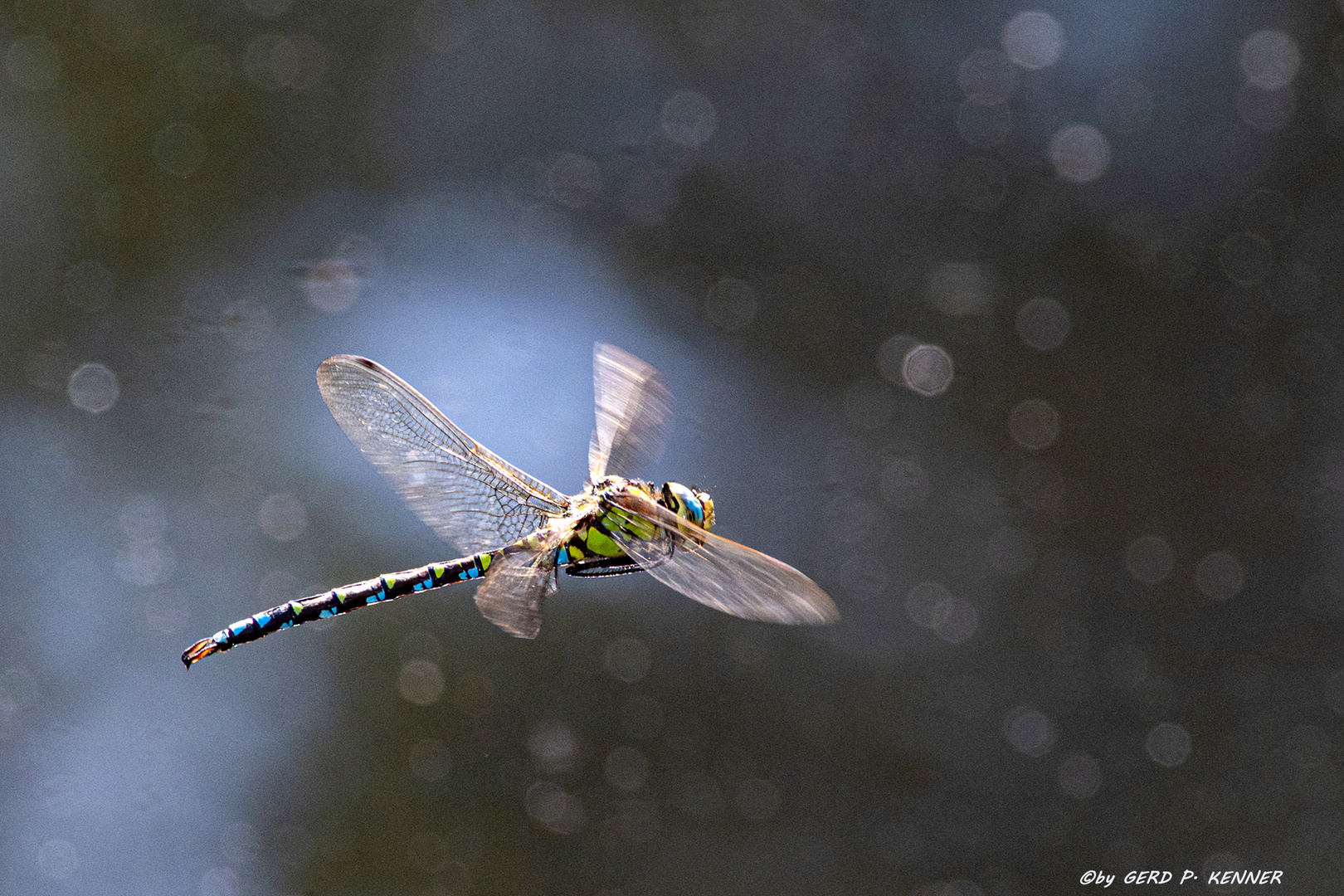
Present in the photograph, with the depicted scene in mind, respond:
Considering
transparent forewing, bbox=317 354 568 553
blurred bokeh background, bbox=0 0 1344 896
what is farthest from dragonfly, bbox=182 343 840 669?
blurred bokeh background, bbox=0 0 1344 896

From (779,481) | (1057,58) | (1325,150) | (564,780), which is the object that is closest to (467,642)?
(564,780)

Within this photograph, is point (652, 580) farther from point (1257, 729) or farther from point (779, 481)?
point (1257, 729)

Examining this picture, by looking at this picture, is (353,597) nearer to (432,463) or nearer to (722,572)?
(432,463)

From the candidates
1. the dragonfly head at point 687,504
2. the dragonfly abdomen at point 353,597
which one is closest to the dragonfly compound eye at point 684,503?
the dragonfly head at point 687,504

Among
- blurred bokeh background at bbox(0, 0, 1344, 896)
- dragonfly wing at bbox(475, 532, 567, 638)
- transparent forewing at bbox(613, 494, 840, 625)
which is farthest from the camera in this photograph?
blurred bokeh background at bbox(0, 0, 1344, 896)

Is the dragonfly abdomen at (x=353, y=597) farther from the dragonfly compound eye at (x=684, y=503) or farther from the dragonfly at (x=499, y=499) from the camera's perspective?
the dragonfly compound eye at (x=684, y=503)

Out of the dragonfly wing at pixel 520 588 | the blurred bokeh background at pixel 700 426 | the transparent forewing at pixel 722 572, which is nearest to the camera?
the transparent forewing at pixel 722 572

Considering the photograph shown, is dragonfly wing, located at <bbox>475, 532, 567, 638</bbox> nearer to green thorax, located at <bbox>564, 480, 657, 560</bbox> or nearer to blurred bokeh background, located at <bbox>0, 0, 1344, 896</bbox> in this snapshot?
green thorax, located at <bbox>564, 480, 657, 560</bbox>
